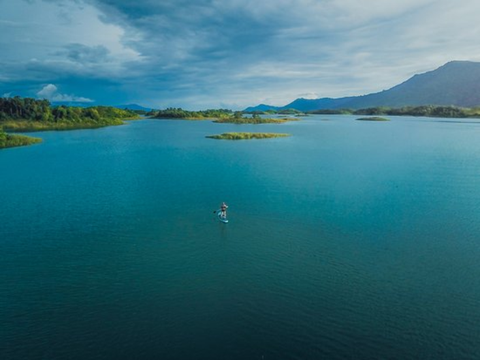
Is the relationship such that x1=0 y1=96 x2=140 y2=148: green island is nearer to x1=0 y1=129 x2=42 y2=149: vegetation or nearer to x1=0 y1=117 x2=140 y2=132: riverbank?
x1=0 y1=117 x2=140 y2=132: riverbank

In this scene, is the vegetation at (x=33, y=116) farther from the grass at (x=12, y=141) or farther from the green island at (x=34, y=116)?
the grass at (x=12, y=141)

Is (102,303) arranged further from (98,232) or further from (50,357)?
(98,232)

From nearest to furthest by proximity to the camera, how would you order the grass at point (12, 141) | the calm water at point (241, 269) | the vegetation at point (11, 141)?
the calm water at point (241, 269) < the grass at point (12, 141) < the vegetation at point (11, 141)

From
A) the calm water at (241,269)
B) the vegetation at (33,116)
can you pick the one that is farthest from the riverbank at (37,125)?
the calm water at (241,269)

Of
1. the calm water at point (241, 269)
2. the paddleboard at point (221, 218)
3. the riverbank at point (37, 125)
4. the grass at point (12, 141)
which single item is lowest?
the calm water at point (241, 269)

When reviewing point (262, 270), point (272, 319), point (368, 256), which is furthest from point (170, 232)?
point (368, 256)

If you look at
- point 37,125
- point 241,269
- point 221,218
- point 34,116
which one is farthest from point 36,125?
point 241,269

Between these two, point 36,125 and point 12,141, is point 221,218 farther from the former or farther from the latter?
point 36,125

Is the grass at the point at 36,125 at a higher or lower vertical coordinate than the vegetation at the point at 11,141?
higher
